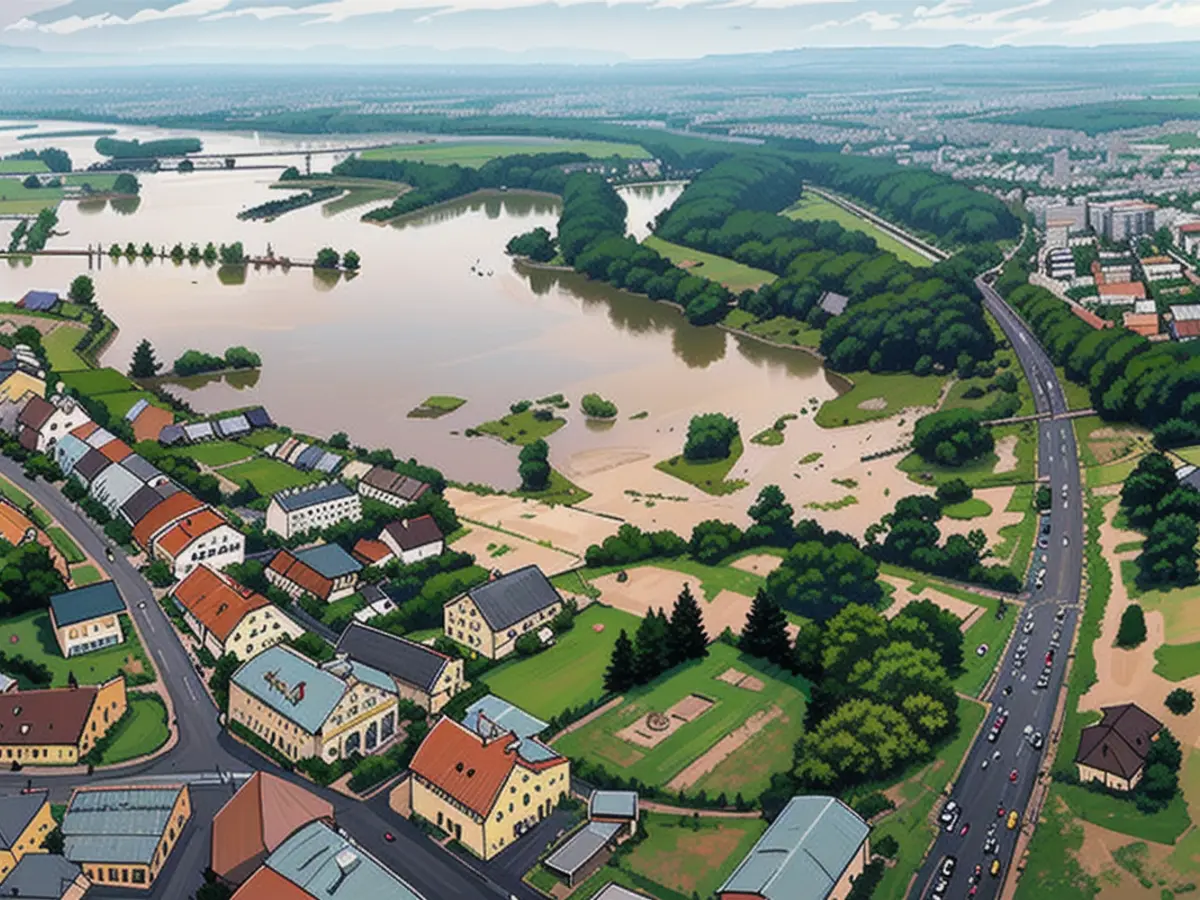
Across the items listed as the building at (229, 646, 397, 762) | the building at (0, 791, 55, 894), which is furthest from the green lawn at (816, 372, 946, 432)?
the building at (0, 791, 55, 894)

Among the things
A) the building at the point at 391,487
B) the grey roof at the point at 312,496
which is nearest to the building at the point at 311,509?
the grey roof at the point at 312,496

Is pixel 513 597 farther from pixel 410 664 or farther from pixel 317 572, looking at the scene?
pixel 317 572

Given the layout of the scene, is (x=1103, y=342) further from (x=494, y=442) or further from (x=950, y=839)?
(x=950, y=839)

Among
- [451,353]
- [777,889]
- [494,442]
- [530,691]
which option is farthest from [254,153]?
[777,889]

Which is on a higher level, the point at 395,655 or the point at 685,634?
the point at 395,655

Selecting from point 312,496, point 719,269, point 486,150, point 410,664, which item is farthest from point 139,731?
point 486,150

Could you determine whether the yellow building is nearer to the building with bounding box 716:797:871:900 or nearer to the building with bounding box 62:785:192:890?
the building with bounding box 62:785:192:890

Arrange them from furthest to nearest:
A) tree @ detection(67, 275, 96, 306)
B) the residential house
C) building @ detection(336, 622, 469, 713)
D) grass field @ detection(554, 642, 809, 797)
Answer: tree @ detection(67, 275, 96, 306)
the residential house
building @ detection(336, 622, 469, 713)
grass field @ detection(554, 642, 809, 797)
